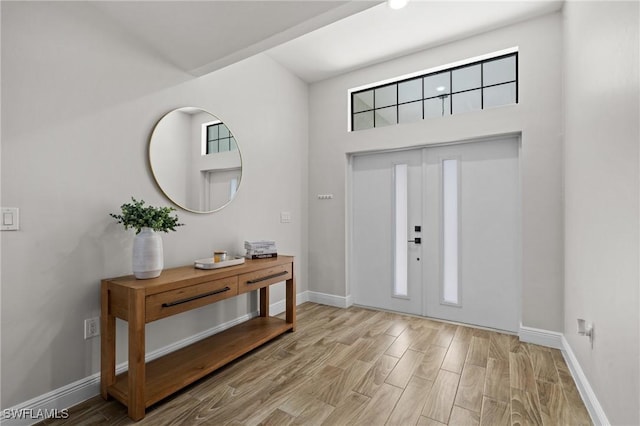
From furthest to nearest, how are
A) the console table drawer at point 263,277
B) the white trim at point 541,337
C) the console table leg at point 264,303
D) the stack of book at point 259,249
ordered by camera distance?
the console table leg at point 264,303, the stack of book at point 259,249, the white trim at point 541,337, the console table drawer at point 263,277

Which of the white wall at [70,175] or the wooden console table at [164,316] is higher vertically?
the white wall at [70,175]

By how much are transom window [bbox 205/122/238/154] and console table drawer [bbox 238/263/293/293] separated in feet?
3.89

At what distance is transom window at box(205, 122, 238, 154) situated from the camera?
8.71 feet

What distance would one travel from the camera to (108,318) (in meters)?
1.83

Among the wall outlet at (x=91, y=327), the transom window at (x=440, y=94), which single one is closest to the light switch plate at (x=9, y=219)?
the wall outlet at (x=91, y=327)

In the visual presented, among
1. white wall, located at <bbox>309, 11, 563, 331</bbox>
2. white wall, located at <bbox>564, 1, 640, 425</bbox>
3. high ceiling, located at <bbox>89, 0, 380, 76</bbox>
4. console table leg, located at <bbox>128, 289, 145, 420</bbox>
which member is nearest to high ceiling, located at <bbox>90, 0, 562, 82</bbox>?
high ceiling, located at <bbox>89, 0, 380, 76</bbox>

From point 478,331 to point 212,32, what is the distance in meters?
3.44

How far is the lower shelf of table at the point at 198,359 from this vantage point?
1.80 meters

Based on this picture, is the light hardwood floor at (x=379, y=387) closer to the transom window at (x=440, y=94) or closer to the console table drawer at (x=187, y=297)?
the console table drawer at (x=187, y=297)

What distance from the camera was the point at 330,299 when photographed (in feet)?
12.3

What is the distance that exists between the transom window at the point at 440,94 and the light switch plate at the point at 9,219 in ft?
10.5

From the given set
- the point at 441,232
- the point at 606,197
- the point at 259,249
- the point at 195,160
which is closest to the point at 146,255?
the point at 195,160

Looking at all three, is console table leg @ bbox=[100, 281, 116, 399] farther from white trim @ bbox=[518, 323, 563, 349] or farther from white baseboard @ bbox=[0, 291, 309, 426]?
white trim @ bbox=[518, 323, 563, 349]

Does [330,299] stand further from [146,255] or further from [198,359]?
[146,255]
